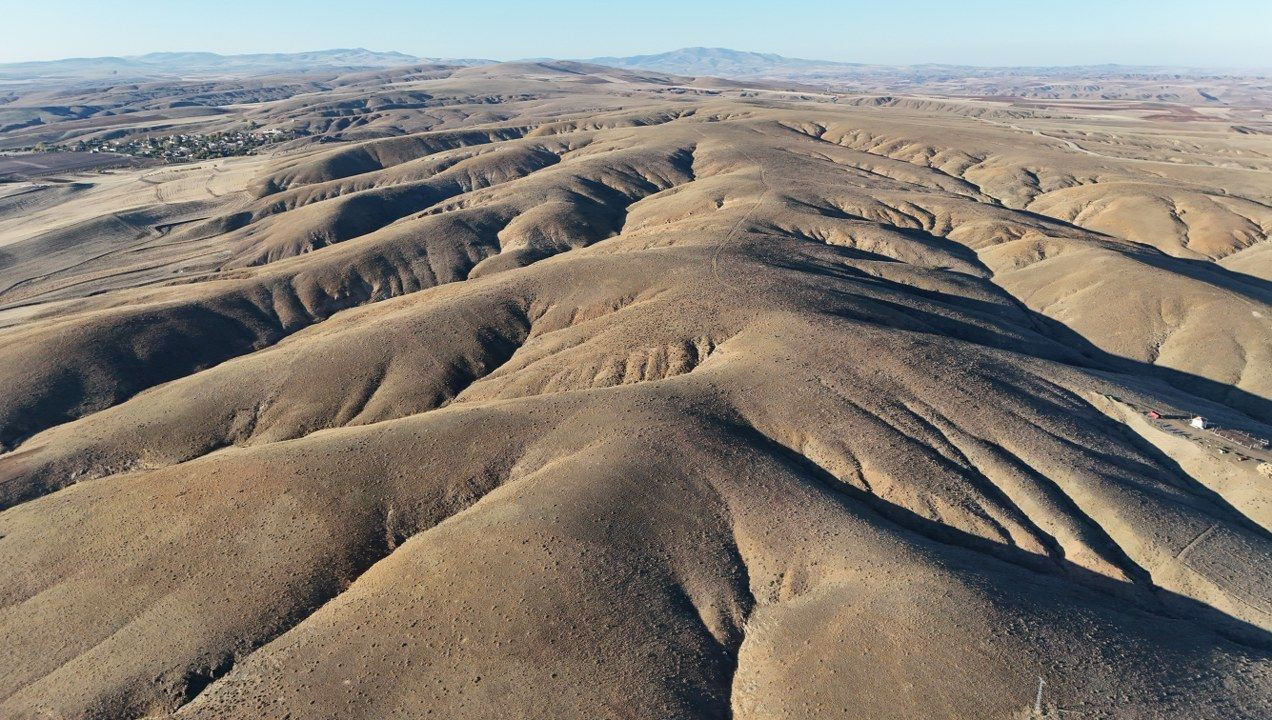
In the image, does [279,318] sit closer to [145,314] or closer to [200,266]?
[145,314]

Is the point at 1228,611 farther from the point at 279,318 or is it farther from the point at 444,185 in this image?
the point at 444,185

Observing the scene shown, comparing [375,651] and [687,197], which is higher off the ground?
[687,197]

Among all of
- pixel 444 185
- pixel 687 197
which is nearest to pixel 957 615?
pixel 687 197

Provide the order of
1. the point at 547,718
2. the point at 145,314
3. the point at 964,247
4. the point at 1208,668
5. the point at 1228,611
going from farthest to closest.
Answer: the point at 964,247, the point at 145,314, the point at 1228,611, the point at 1208,668, the point at 547,718

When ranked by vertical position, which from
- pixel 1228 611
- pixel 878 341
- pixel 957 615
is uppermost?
pixel 878 341

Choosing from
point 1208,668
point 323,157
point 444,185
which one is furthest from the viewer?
point 323,157

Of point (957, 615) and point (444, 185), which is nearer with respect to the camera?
point (957, 615)

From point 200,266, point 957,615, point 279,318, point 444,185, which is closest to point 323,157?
point 444,185
